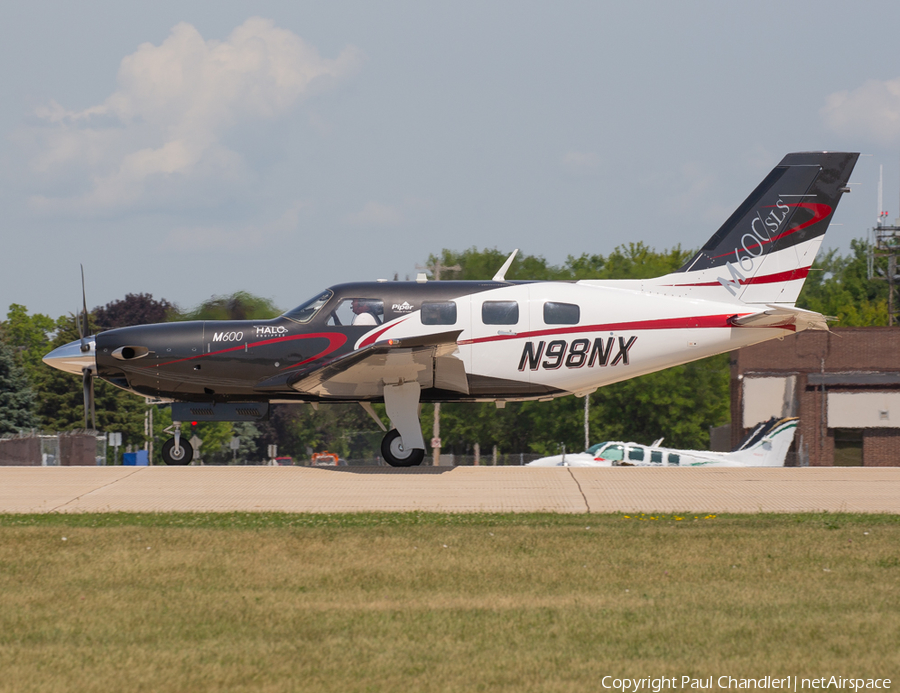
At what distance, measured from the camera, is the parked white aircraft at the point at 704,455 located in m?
32.5

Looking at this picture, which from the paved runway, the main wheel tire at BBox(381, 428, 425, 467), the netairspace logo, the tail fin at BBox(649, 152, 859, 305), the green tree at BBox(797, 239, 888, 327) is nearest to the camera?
the netairspace logo

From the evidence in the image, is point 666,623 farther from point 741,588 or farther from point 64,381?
point 64,381

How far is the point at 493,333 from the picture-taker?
16.3 metres

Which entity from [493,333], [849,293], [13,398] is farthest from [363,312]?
[849,293]

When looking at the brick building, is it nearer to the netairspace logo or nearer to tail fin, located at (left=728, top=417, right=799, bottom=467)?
tail fin, located at (left=728, top=417, right=799, bottom=467)

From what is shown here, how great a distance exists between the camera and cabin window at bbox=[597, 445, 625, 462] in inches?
1448

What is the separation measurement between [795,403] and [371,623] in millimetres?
39167

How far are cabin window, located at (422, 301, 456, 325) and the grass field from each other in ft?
19.9

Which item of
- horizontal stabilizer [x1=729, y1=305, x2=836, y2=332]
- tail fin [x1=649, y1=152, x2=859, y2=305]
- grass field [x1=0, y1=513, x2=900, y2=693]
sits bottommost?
grass field [x1=0, y1=513, x2=900, y2=693]

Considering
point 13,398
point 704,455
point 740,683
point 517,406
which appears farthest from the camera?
point 517,406

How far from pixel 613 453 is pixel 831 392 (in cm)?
1155

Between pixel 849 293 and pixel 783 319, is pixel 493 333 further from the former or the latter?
pixel 849 293

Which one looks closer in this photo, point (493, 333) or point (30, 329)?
point (493, 333)

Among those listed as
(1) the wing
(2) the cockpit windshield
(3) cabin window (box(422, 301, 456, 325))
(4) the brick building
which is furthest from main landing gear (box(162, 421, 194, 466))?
(4) the brick building
